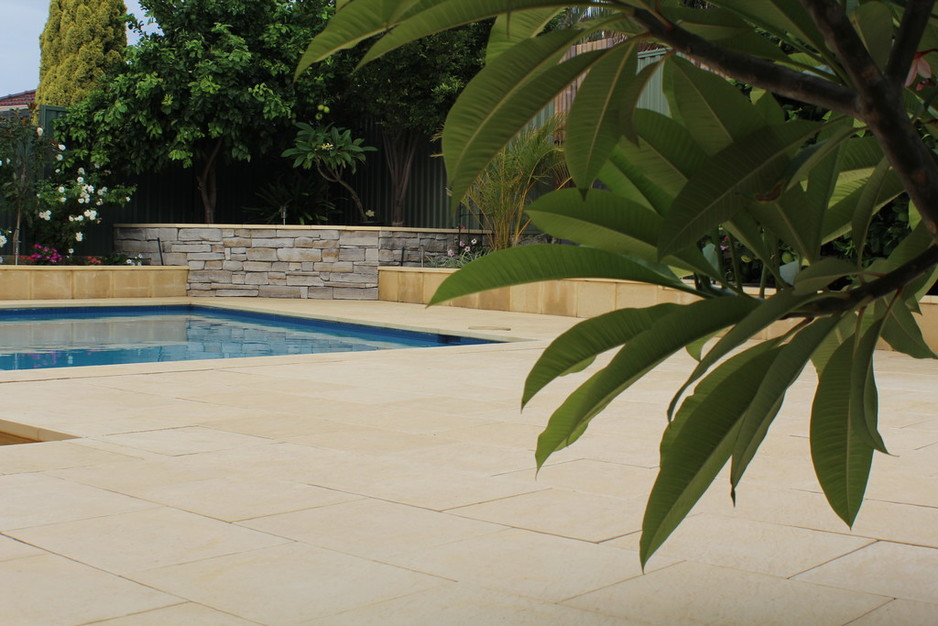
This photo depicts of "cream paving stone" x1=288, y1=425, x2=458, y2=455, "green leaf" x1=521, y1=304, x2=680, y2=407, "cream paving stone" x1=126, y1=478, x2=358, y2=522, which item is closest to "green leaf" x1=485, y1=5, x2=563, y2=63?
"green leaf" x1=521, y1=304, x2=680, y2=407

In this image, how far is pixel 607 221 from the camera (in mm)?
1367

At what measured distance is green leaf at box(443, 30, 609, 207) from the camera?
1.14 meters

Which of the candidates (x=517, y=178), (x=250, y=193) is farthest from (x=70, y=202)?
(x=517, y=178)

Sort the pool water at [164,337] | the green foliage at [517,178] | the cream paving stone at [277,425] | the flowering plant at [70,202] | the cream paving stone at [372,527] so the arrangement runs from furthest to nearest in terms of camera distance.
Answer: the flowering plant at [70,202] → the green foliage at [517,178] → the pool water at [164,337] → the cream paving stone at [277,425] → the cream paving stone at [372,527]

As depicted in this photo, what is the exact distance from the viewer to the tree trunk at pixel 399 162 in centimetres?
1409

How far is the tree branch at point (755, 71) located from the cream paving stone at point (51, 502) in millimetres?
2197

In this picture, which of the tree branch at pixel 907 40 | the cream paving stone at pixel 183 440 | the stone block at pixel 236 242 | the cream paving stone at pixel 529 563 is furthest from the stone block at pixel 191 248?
the tree branch at pixel 907 40

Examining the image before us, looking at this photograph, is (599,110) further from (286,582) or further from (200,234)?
(200,234)

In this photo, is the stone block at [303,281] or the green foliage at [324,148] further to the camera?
the green foliage at [324,148]

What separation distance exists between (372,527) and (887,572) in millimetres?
1227

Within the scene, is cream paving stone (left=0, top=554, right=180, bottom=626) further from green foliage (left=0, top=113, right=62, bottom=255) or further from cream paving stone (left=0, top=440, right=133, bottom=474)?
green foliage (left=0, top=113, right=62, bottom=255)

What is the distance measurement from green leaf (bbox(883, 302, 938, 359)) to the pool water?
23.1 ft

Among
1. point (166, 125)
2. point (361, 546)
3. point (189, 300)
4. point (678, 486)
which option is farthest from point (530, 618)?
point (166, 125)

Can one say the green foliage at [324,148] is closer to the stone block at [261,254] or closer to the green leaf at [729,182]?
the stone block at [261,254]
